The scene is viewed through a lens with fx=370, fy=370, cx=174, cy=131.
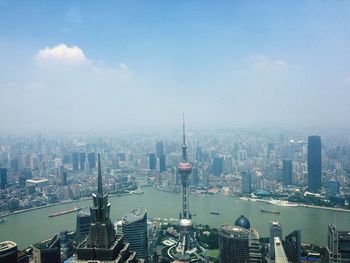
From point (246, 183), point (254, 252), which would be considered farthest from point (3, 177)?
point (254, 252)

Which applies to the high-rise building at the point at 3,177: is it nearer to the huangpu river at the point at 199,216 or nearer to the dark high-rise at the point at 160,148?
the huangpu river at the point at 199,216

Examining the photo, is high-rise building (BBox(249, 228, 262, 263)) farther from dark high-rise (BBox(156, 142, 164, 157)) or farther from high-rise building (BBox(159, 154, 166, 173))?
A: dark high-rise (BBox(156, 142, 164, 157))

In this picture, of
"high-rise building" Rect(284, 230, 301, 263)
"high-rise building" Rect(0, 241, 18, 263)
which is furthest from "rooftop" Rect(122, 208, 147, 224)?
"high-rise building" Rect(284, 230, 301, 263)

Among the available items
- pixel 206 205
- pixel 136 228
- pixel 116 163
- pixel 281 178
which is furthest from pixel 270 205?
pixel 116 163

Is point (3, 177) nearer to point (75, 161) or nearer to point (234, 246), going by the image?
point (75, 161)

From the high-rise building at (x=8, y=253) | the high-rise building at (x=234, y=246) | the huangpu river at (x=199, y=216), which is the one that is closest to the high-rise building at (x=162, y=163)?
the huangpu river at (x=199, y=216)

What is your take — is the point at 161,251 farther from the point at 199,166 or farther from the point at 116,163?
the point at 116,163
